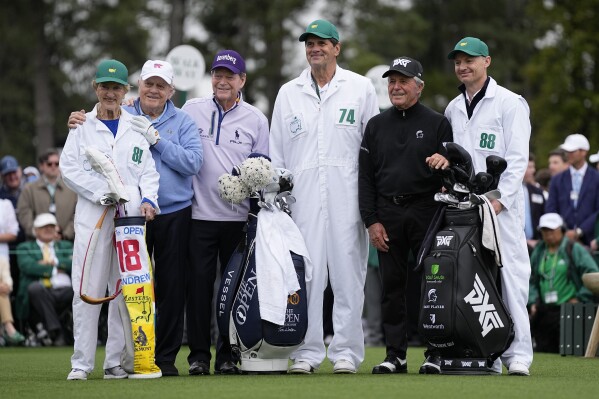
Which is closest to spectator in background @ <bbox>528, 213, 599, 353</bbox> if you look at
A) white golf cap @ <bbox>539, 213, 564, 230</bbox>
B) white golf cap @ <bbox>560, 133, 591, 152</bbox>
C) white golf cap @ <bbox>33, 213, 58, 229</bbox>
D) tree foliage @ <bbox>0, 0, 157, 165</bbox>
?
white golf cap @ <bbox>539, 213, 564, 230</bbox>

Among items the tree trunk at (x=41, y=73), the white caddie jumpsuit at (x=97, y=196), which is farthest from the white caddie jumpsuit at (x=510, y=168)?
the tree trunk at (x=41, y=73)

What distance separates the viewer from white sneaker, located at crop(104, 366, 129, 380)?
9.21m

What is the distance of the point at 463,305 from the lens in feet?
29.8

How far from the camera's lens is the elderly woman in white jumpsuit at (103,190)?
909 cm

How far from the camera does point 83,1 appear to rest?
3575 centimetres

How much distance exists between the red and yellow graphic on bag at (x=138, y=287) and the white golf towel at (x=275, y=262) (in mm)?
843

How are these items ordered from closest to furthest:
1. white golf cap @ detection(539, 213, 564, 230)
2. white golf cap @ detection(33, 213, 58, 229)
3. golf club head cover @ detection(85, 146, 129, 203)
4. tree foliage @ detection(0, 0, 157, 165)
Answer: golf club head cover @ detection(85, 146, 129, 203) < white golf cap @ detection(539, 213, 564, 230) < white golf cap @ detection(33, 213, 58, 229) < tree foliage @ detection(0, 0, 157, 165)

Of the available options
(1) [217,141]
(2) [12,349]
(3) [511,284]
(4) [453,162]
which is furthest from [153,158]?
(2) [12,349]

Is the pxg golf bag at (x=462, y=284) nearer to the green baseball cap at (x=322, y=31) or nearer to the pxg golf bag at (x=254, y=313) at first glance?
the pxg golf bag at (x=254, y=313)

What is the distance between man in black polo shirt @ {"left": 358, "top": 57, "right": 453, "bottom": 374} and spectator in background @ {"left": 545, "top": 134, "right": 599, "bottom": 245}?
600 centimetres

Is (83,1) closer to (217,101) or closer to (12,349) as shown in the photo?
(12,349)

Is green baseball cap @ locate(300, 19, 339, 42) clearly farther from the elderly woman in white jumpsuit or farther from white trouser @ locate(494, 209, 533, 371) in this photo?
white trouser @ locate(494, 209, 533, 371)

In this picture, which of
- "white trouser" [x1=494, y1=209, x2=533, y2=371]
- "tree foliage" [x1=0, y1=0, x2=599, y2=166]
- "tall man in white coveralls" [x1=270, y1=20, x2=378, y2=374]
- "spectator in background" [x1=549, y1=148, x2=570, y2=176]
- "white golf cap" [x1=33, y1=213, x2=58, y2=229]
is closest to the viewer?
"white trouser" [x1=494, y1=209, x2=533, y2=371]

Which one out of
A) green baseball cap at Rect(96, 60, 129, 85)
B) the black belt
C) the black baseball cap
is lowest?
the black belt
